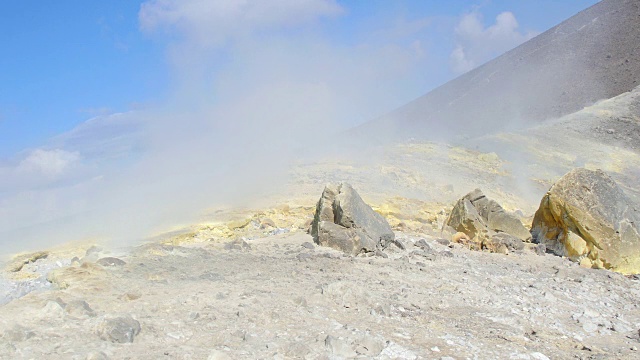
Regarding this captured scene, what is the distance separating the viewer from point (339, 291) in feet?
20.4

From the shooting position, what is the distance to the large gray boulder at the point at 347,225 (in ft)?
27.9

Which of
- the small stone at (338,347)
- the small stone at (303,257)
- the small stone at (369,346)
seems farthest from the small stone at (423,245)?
the small stone at (338,347)

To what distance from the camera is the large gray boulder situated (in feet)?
27.9

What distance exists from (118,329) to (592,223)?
8.35m

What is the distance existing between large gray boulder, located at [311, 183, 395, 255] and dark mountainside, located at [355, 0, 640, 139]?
3217 centimetres

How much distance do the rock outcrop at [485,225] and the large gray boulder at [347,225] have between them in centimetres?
195

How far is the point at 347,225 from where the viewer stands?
349 inches

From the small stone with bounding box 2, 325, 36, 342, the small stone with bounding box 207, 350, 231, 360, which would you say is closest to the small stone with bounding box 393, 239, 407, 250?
the small stone with bounding box 207, 350, 231, 360

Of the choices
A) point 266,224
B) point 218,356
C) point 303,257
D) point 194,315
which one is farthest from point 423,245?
point 218,356

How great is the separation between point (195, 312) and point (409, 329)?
210 centimetres

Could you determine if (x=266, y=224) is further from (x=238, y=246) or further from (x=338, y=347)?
(x=338, y=347)

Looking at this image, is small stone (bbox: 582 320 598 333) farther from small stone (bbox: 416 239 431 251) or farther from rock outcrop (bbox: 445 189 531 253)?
rock outcrop (bbox: 445 189 531 253)

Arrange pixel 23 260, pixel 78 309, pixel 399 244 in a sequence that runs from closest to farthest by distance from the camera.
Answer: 1. pixel 78 309
2. pixel 23 260
3. pixel 399 244

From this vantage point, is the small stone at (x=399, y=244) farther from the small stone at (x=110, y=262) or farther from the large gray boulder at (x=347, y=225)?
the small stone at (x=110, y=262)
